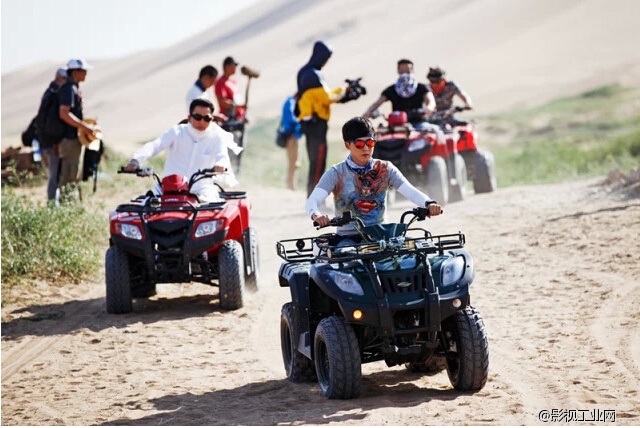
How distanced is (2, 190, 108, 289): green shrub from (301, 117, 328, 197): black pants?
3.74m

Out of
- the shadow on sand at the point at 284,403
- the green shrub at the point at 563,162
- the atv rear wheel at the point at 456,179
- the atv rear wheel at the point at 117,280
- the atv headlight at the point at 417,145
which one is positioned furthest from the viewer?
the green shrub at the point at 563,162

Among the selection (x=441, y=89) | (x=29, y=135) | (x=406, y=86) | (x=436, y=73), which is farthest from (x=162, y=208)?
(x=441, y=89)

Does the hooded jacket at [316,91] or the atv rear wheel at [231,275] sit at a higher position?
the hooded jacket at [316,91]

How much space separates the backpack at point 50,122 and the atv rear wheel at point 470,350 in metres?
9.56

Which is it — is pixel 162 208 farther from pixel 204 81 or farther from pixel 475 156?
pixel 475 156

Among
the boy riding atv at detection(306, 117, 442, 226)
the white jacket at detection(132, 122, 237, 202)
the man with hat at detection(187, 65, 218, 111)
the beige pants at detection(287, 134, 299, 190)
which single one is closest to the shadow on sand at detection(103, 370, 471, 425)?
the boy riding atv at detection(306, 117, 442, 226)

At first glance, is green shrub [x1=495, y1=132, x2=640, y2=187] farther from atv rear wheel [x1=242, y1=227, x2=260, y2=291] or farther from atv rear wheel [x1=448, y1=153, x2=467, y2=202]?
atv rear wheel [x1=242, y1=227, x2=260, y2=291]

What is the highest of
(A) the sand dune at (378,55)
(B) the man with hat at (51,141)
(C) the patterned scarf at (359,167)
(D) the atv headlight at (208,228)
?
(A) the sand dune at (378,55)

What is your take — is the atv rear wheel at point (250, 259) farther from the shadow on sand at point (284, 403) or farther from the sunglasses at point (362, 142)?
the sunglasses at point (362, 142)

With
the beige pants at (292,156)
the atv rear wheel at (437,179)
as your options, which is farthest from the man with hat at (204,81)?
the beige pants at (292,156)

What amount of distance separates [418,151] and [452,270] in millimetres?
9706

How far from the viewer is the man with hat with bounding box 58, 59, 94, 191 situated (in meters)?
16.4

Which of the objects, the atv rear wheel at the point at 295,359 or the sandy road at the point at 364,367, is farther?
the atv rear wheel at the point at 295,359

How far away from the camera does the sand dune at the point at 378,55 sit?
68.9 meters
